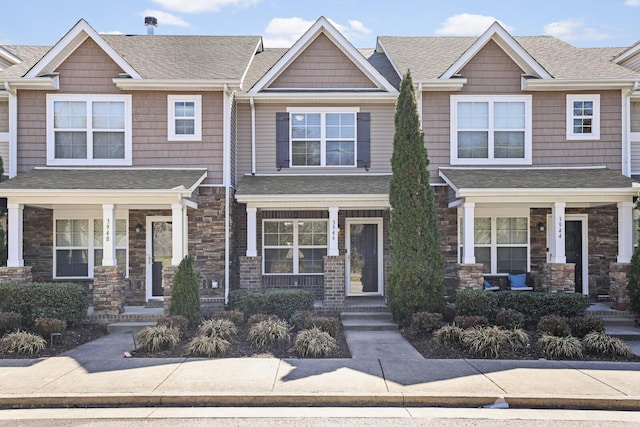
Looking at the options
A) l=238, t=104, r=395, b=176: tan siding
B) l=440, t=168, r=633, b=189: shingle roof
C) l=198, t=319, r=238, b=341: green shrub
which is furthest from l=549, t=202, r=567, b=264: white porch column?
l=198, t=319, r=238, b=341: green shrub

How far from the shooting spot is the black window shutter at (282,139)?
13.7 meters

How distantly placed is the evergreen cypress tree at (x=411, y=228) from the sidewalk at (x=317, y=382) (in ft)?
7.68

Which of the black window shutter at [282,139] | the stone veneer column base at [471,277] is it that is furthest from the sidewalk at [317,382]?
the black window shutter at [282,139]

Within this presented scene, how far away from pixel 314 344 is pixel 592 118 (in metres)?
9.73

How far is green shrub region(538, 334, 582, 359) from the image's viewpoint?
8797 millimetres

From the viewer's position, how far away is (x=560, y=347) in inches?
348

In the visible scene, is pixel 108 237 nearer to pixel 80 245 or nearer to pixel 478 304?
pixel 80 245

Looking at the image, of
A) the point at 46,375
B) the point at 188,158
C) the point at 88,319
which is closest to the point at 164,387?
the point at 46,375

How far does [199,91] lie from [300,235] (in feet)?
15.1

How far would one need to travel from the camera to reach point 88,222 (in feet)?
43.7

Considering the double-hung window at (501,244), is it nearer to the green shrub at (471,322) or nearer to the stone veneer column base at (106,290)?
the green shrub at (471,322)

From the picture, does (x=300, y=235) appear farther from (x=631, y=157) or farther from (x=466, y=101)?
(x=631, y=157)

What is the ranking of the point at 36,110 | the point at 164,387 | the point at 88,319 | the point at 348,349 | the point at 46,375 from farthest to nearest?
the point at 36,110 < the point at 88,319 < the point at 348,349 < the point at 46,375 < the point at 164,387

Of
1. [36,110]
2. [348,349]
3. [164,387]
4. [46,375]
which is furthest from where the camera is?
[36,110]
